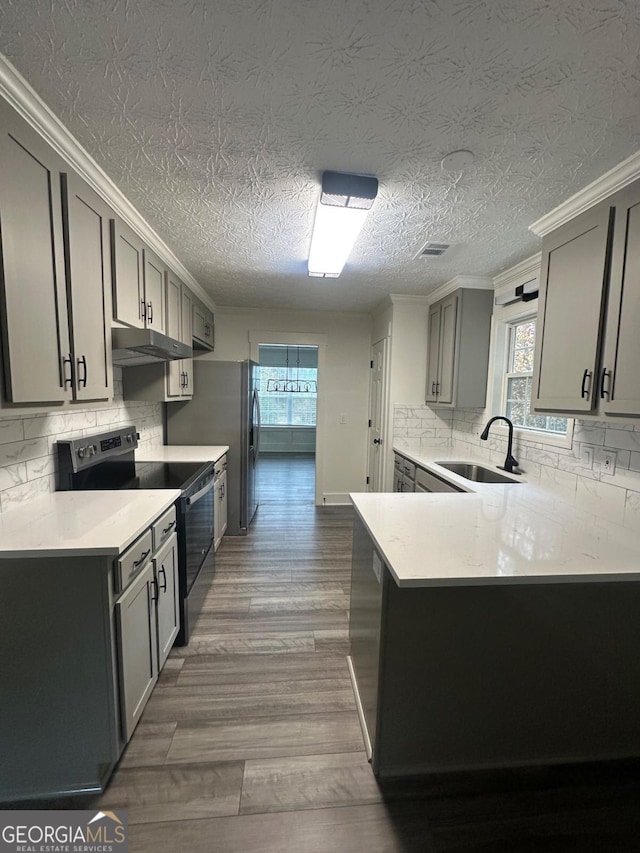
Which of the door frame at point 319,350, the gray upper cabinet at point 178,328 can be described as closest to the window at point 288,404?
the door frame at point 319,350

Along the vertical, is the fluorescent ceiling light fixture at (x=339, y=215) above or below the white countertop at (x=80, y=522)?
above

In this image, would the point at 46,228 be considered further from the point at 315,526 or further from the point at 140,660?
the point at 315,526

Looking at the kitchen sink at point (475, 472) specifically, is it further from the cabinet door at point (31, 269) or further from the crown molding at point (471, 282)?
the cabinet door at point (31, 269)

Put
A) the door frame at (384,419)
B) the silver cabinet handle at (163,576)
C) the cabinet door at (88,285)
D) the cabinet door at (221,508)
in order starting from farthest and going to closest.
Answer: the door frame at (384,419), the cabinet door at (221,508), the silver cabinet handle at (163,576), the cabinet door at (88,285)

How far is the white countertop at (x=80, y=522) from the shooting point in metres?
1.20

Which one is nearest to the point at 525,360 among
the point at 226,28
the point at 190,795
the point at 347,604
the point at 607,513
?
the point at 607,513

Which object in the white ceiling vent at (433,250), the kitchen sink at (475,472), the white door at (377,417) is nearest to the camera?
the white ceiling vent at (433,250)

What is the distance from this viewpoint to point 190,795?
1271 millimetres

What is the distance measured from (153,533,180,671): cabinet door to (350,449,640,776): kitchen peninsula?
1015 millimetres

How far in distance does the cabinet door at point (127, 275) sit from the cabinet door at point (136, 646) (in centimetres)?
134

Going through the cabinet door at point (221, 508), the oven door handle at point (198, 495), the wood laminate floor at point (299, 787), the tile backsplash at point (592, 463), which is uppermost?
the tile backsplash at point (592, 463)

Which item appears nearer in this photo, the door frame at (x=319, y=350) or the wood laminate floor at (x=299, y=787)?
the wood laminate floor at (x=299, y=787)

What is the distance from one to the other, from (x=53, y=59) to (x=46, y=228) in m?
0.50
